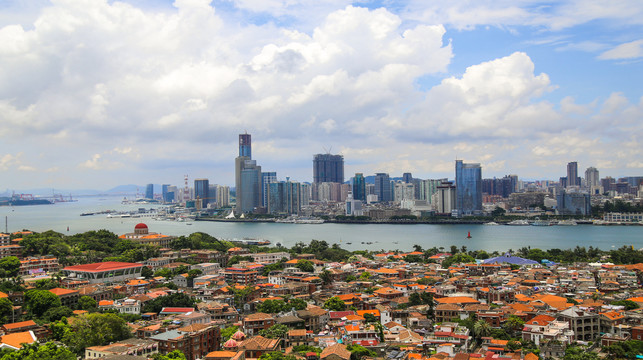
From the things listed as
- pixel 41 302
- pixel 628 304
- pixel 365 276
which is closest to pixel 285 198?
pixel 365 276

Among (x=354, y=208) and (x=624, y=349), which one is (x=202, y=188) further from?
(x=624, y=349)

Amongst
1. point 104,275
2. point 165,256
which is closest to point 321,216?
point 165,256

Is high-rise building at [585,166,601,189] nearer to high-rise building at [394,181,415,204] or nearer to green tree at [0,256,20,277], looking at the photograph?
high-rise building at [394,181,415,204]

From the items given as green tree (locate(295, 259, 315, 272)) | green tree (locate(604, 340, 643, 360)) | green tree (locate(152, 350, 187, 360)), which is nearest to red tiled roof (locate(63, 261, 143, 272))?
green tree (locate(295, 259, 315, 272))

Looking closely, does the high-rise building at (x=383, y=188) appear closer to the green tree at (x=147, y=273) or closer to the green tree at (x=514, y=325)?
the green tree at (x=147, y=273)

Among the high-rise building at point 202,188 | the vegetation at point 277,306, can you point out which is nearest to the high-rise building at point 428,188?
the high-rise building at point 202,188

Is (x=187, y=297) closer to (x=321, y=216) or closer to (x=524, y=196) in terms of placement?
(x=321, y=216)
